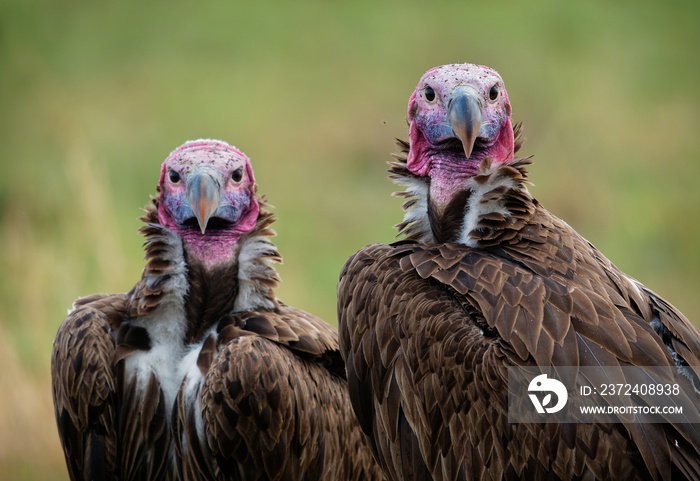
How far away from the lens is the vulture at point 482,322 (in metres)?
3.58

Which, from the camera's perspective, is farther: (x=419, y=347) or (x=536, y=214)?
(x=536, y=214)

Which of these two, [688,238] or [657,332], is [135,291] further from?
[688,238]

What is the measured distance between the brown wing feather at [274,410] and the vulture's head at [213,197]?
40 cm

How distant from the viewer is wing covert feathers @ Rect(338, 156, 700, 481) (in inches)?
139

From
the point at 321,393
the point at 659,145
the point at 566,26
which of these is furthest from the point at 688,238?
the point at 321,393

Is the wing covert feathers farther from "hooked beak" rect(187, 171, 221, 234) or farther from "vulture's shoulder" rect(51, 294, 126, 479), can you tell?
"vulture's shoulder" rect(51, 294, 126, 479)

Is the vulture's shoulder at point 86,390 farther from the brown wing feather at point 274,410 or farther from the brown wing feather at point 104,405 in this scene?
the brown wing feather at point 274,410

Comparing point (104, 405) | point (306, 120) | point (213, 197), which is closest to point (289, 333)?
point (213, 197)

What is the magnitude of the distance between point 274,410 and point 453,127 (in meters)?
1.48

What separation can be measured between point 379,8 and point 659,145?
16.6 feet

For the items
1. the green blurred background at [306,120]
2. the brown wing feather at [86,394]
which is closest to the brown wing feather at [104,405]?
the brown wing feather at [86,394]

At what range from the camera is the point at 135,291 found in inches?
188

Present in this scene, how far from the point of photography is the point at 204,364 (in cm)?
450

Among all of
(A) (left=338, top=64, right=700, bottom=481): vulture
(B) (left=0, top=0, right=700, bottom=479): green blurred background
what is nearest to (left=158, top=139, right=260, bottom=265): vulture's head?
(A) (left=338, top=64, right=700, bottom=481): vulture
